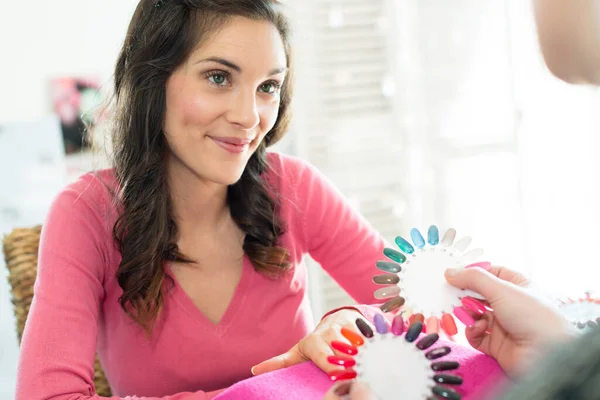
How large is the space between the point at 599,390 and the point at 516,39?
6.72ft

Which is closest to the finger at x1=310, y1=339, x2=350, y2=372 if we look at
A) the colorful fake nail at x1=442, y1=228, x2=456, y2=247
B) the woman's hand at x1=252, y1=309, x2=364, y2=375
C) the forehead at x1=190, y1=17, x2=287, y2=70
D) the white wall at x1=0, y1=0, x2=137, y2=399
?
the woman's hand at x1=252, y1=309, x2=364, y2=375

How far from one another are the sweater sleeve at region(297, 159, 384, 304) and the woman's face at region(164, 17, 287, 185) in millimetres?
239

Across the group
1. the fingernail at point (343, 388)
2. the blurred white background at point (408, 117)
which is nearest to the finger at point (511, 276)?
the fingernail at point (343, 388)

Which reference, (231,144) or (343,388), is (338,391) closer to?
(343,388)

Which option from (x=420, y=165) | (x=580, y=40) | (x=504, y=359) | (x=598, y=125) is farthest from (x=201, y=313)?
(x=420, y=165)

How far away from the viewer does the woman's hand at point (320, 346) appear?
0.77 metres

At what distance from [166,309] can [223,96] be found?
1.29 feet

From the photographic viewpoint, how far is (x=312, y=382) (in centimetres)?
73

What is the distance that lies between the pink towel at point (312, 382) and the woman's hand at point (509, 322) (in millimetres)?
23

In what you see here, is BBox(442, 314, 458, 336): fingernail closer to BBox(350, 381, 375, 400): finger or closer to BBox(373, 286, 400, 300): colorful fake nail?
BBox(373, 286, 400, 300): colorful fake nail

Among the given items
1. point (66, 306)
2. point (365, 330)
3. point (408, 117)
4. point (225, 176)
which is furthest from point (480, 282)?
point (408, 117)

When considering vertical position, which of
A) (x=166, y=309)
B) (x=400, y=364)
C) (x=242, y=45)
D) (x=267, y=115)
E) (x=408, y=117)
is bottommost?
(x=166, y=309)

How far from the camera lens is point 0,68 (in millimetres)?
2213

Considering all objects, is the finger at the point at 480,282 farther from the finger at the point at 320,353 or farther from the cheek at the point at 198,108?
the cheek at the point at 198,108
